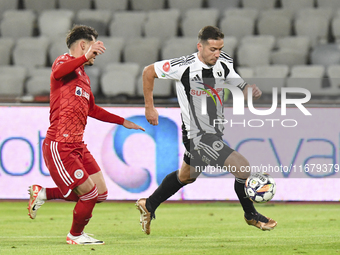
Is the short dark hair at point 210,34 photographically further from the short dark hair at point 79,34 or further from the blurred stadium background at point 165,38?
the blurred stadium background at point 165,38

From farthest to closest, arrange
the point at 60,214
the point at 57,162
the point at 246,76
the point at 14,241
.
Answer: the point at 246,76 < the point at 60,214 < the point at 14,241 < the point at 57,162

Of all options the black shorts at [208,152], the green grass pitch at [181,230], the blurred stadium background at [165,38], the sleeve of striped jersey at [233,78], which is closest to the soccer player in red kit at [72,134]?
the green grass pitch at [181,230]

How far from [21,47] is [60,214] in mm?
4306

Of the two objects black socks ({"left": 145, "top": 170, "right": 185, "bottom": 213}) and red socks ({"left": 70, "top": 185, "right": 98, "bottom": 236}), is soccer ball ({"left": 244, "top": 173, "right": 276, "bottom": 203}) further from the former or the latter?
red socks ({"left": 70, "top": 185, "right": 98, "bottom": 236})

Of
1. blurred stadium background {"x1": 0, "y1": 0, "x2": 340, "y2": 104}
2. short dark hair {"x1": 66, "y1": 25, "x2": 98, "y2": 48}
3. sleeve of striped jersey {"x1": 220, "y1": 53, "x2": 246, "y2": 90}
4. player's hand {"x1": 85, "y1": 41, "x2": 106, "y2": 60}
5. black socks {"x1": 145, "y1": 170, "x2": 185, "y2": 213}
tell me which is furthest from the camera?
blurred stadium background {"x1": 0, "y1": 0, "x2": 340, "y2": 104}

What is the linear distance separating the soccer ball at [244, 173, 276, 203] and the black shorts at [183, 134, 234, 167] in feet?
1.00

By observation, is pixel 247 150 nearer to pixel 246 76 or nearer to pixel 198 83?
pixel 246 76

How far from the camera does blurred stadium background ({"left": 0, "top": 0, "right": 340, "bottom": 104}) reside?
9.12 meters

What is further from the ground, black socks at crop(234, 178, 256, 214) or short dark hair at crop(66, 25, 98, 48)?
short dark hair at crop(66, 25, 98, 48)

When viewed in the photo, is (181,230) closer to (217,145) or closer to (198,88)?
(217,145)

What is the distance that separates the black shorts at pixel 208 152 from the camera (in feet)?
15.3

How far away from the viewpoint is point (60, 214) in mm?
6988

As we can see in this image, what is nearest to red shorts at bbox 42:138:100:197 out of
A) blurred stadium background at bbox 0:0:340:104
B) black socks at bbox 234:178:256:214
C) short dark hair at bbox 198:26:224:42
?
black socks at bbox 234:178:256:214

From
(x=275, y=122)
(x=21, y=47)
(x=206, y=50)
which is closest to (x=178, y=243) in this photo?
(x=206, y=50)
